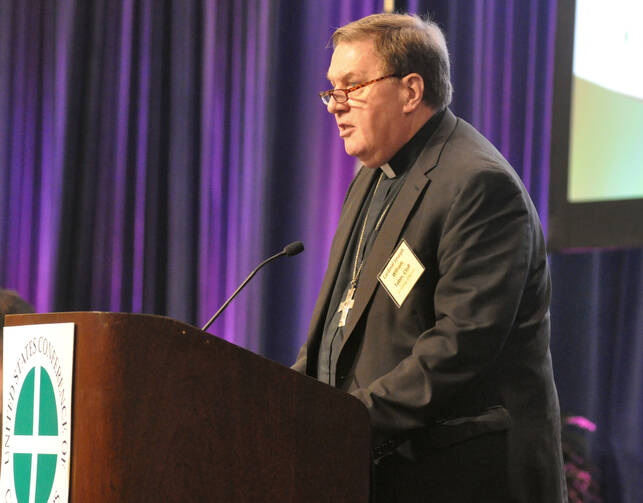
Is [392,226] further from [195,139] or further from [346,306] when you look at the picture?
[195,139]

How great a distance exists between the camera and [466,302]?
175 centimetres

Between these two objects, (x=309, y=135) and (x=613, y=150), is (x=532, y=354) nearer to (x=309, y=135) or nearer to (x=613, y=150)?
(x=613, y=150)

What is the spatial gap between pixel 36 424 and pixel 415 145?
114cm

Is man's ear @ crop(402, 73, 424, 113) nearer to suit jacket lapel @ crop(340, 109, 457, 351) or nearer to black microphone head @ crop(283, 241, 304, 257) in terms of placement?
suit jacket lapel @ crop(340, 109, 457, 351)

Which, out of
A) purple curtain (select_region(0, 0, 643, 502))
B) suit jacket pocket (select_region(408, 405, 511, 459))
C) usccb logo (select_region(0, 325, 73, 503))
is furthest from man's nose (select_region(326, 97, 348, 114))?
purple curtain (select_region(0, 0, 643, 502))

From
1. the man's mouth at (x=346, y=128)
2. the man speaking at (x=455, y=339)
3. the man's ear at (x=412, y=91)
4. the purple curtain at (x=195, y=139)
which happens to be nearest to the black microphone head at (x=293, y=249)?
the man speaking at (x=455, y=339)

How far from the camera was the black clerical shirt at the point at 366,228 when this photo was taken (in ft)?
6.78

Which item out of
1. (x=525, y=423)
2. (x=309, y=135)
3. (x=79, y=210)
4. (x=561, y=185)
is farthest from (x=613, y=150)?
(x=79, y=210)

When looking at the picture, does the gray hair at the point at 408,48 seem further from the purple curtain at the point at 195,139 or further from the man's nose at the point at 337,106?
the purple curtain at the point at 195,139

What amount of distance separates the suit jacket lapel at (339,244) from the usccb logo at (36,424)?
2.45 feet

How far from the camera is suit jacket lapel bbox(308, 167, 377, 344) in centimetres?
214

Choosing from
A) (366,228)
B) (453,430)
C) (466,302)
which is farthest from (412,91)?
(453,430)

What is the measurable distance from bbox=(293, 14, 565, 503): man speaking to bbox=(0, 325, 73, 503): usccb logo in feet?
1.85

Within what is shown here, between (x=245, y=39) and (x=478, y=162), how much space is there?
8.62ft
